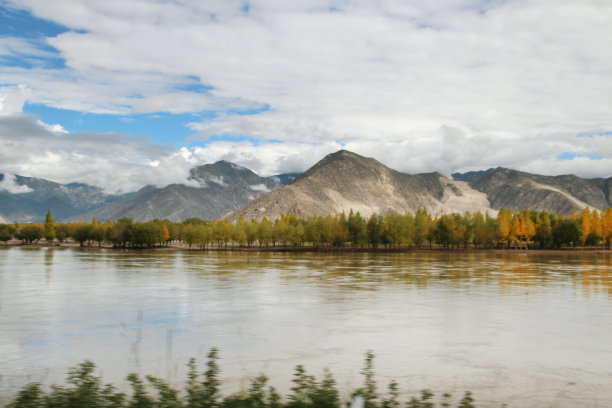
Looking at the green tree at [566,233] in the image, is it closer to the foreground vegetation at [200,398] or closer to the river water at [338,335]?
the river water at [338,335]

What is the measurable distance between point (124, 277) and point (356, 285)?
35129 mm

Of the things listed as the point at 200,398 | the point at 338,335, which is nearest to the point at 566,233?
the point at 338,335

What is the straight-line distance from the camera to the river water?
21719 mm

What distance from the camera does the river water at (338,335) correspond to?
2172 centimetres

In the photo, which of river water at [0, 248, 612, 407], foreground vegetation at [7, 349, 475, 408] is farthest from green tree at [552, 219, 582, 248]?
foreground vegetation at [7, 349, 475, 408]

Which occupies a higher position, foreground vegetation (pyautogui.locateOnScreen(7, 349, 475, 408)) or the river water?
foreground vegetation (pyautogui.locateOnScreen(7, 349, 475, 408))

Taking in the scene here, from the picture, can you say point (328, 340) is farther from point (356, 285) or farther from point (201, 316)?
point (356, 285)

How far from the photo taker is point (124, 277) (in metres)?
75.9

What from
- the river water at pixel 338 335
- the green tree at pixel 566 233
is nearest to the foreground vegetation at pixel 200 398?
the river water at pixel 338 335

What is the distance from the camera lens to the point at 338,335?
3170 cm

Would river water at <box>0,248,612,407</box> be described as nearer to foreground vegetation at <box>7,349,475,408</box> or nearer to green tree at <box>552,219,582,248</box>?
foreground vegetation at <box>7,349,475,408</box>

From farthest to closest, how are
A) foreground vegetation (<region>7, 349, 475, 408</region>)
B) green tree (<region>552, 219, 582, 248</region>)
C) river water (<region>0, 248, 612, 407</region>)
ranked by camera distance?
1. green tree (<region>552, 219, 582, 248</region>)
2. river water (<region>0, 248, 612, 407</region>)
3. foreground vegetation (<region>7, 349, 475, 408</region>)

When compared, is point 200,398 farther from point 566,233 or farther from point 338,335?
point 566,233

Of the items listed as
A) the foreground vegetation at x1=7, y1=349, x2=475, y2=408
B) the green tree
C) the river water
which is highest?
the green tree
